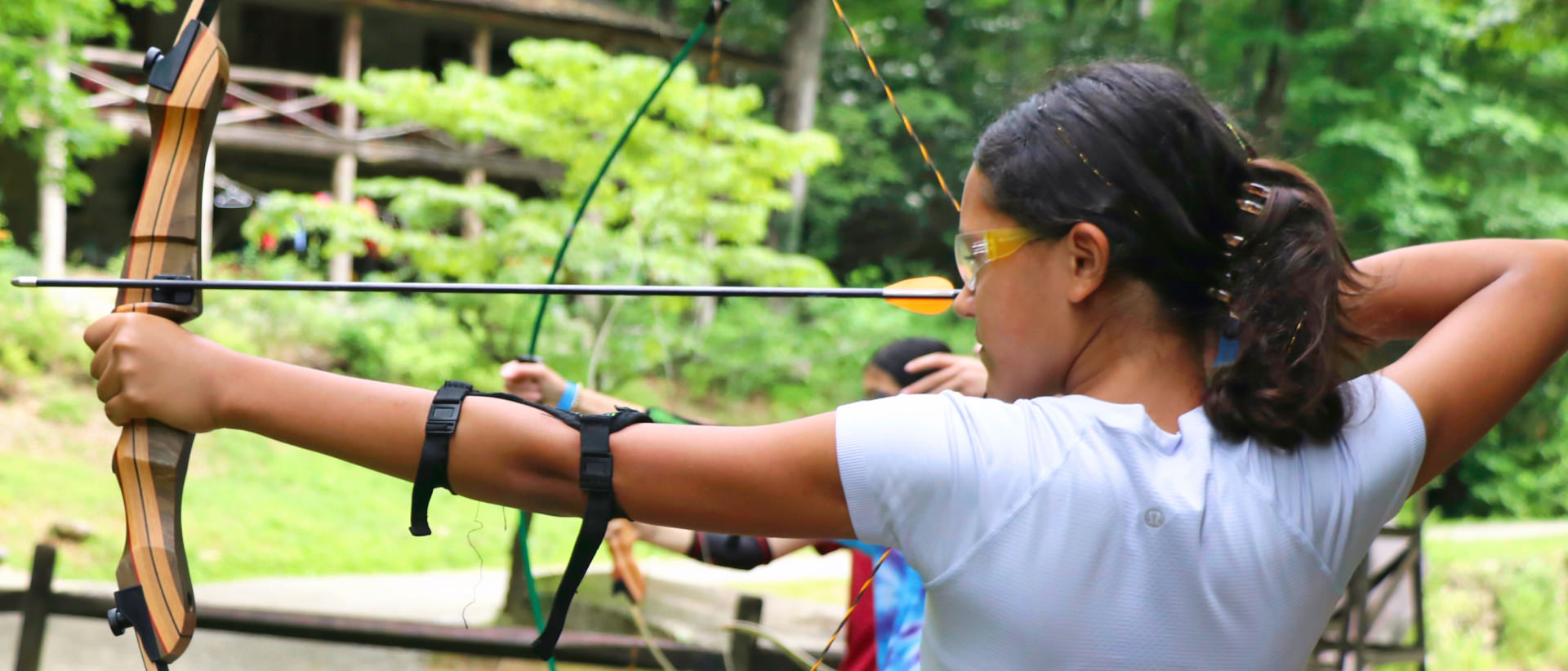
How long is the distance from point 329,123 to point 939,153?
7.81 meters

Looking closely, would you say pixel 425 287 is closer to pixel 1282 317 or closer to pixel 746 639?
pixel 1282 317

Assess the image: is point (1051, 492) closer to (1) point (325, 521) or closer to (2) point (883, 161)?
(1) point (325, 521)

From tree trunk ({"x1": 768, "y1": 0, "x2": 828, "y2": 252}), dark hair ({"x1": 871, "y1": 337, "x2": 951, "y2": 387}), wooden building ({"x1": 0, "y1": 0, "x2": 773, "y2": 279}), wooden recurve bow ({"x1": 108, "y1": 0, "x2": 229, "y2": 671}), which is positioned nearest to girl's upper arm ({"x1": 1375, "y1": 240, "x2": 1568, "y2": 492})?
wooden recurve bow ({"x1": 108, "y1": 0, "x2": 229, "y2": 671})

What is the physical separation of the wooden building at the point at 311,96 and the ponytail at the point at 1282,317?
10.7 m

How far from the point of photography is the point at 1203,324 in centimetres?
108

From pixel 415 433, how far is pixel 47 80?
7093 mm

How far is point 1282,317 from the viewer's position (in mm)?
1036

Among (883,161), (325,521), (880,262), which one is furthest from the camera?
(880,262)

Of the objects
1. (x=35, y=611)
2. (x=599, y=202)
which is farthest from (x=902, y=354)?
(x=599, y=202)

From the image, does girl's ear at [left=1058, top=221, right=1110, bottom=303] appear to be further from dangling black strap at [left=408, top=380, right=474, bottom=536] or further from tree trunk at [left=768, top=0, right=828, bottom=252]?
tree trunk at [left=768, top=0, right=828, bottom=252]

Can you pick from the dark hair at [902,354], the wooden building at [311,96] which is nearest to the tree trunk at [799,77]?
the wooden building at [311,96]

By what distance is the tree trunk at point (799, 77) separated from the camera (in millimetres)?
13898

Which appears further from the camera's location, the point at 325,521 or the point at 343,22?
the point at 343,22

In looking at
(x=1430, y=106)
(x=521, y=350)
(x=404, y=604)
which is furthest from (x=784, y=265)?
(x=1430, y=106)
